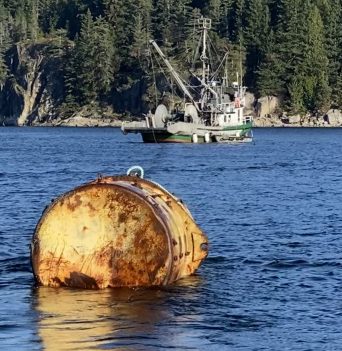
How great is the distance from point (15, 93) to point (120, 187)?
179898mm

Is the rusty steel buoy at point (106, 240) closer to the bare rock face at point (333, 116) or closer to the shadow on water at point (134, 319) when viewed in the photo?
the shadow on water at point (134, 319)

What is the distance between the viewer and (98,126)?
6959 inches

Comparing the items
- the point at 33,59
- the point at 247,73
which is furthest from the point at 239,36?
the point at 33,59

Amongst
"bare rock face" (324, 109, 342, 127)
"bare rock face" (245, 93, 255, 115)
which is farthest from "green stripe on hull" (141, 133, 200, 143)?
"bare rock face" (324, 109, 342, 127)

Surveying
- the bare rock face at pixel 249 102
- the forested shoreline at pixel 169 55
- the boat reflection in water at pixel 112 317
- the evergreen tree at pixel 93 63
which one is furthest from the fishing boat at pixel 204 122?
the evergreen tree at pixel 93 63

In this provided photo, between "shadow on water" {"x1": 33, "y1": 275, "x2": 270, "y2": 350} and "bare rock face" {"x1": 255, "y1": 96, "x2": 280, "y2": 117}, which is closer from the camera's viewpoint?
"shadow on water" {"x1": 33, "y1": 275, "x2": 270, "y2": 350}

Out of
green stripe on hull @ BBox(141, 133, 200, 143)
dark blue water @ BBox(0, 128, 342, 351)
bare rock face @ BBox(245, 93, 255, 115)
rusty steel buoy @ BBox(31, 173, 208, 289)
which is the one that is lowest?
green stripe on hull @ BBox(141, 133, 200, 143)

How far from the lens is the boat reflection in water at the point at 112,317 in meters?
14.0

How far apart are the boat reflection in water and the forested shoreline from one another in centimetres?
14770

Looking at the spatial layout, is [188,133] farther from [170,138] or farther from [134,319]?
[134,319]

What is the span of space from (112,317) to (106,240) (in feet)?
5.93

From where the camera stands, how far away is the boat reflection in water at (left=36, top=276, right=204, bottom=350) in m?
14.0

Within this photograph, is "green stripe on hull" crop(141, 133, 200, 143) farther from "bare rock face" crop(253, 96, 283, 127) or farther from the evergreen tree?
the evergreen tree

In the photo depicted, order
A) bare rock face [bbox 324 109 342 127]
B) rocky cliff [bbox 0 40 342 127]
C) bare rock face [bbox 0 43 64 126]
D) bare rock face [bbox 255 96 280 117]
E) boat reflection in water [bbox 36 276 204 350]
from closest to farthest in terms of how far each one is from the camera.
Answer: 1. boat reflection in water [bbox 36 276 204 350]
2. bare rock face [bbox 255 96 280 117]
3. rocky cliff [bbox 0 40 342 127]
4. bare rock face [bbox 324 109 342 127]
5. bare rock face [bbox 0 43 64 126]
